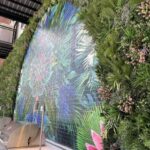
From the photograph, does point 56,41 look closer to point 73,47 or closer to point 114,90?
point 73,47

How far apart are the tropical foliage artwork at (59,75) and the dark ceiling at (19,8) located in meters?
0.98

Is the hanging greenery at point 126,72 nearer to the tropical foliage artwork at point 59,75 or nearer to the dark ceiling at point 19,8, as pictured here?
the tropical foliage artwork at point 59,75

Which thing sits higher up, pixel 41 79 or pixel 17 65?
pixel 17 65

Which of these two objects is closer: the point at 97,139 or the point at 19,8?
the point at 97,139

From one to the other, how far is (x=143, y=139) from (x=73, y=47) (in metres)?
2.09

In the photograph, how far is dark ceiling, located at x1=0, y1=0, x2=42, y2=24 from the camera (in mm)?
5838

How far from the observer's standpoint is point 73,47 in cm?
358

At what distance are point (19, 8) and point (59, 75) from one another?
3018 millimetres

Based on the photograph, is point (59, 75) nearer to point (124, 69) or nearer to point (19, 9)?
point (124, 69)

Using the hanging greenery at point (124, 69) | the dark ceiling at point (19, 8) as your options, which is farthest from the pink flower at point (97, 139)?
the dark ceiling at point (19, 8)

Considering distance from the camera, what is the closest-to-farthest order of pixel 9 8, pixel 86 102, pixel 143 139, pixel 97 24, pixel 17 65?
pixel 143 139 → pixel 97 24 → pixel 86 102 → pixel 17 65 → pixel 9 8

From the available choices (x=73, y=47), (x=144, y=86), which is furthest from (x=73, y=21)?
(x=144, y=86)

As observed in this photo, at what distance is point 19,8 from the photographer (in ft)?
20.3

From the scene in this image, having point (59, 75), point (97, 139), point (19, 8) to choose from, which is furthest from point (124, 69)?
point (19, 8)
